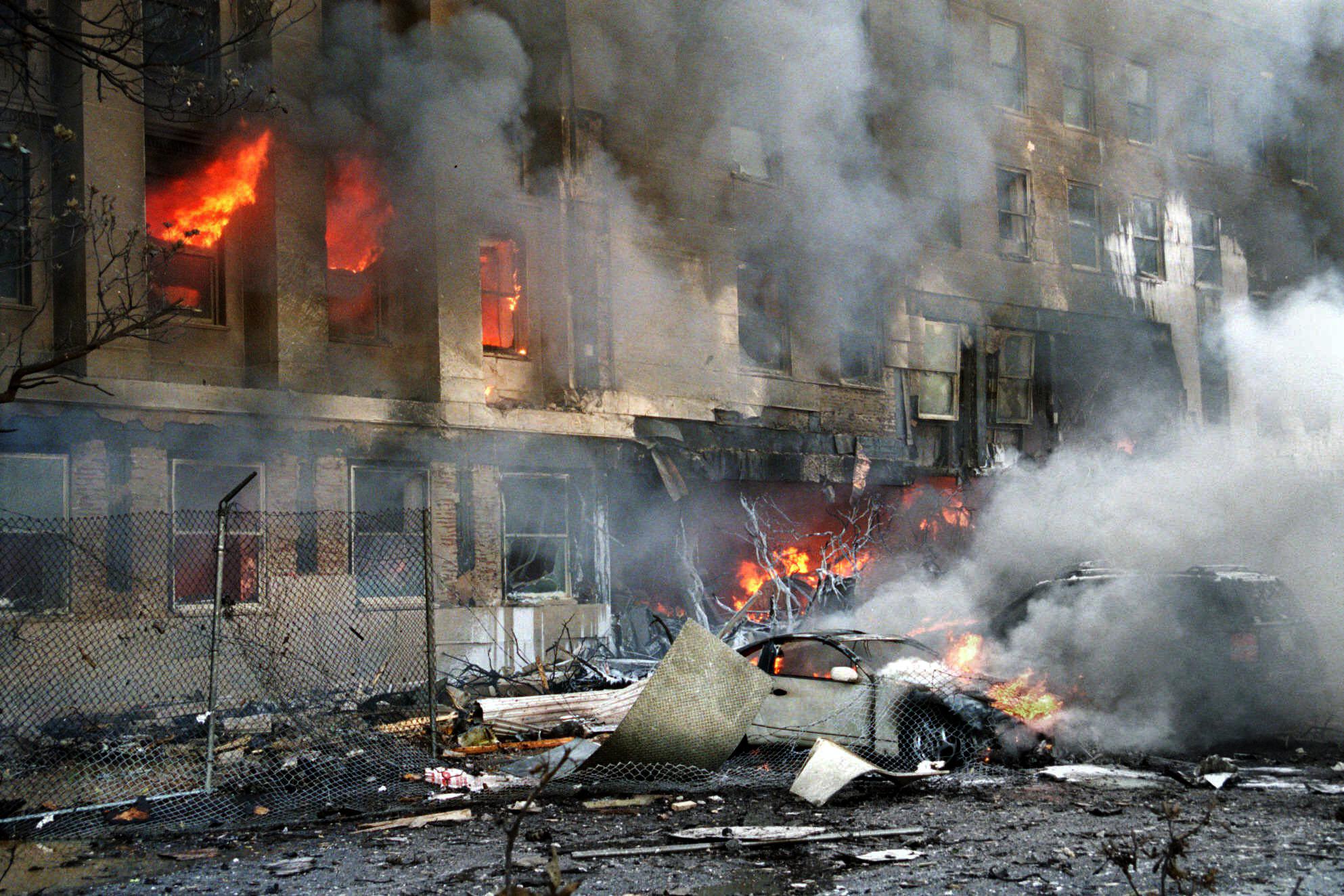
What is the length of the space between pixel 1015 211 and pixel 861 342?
172 inches

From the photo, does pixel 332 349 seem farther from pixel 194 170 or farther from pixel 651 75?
pixel 651 75

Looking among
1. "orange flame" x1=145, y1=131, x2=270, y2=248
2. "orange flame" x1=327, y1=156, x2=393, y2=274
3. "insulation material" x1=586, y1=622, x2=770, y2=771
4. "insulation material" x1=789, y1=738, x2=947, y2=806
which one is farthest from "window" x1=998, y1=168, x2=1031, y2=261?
"insulation material" x1=789, y1=738, x2=947, y2=806

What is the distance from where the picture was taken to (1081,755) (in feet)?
28.5

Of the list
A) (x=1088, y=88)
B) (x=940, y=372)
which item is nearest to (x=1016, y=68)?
(x=1088, y=88)

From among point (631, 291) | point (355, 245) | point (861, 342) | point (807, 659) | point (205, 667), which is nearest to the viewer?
point (807, 659)

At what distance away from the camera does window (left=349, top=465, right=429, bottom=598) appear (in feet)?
43.0

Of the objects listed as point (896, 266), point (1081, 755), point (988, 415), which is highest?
point (896, 266)

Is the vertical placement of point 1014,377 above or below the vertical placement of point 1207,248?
below

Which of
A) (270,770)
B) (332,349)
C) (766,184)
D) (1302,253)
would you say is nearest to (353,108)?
(332,349)

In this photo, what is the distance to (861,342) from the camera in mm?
18391

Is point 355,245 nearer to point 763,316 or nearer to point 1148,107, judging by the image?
point 763,316

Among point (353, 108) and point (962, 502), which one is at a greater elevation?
point (353, 108)

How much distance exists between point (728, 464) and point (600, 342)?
2.45 meters

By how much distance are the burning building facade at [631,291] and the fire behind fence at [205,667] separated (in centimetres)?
24
